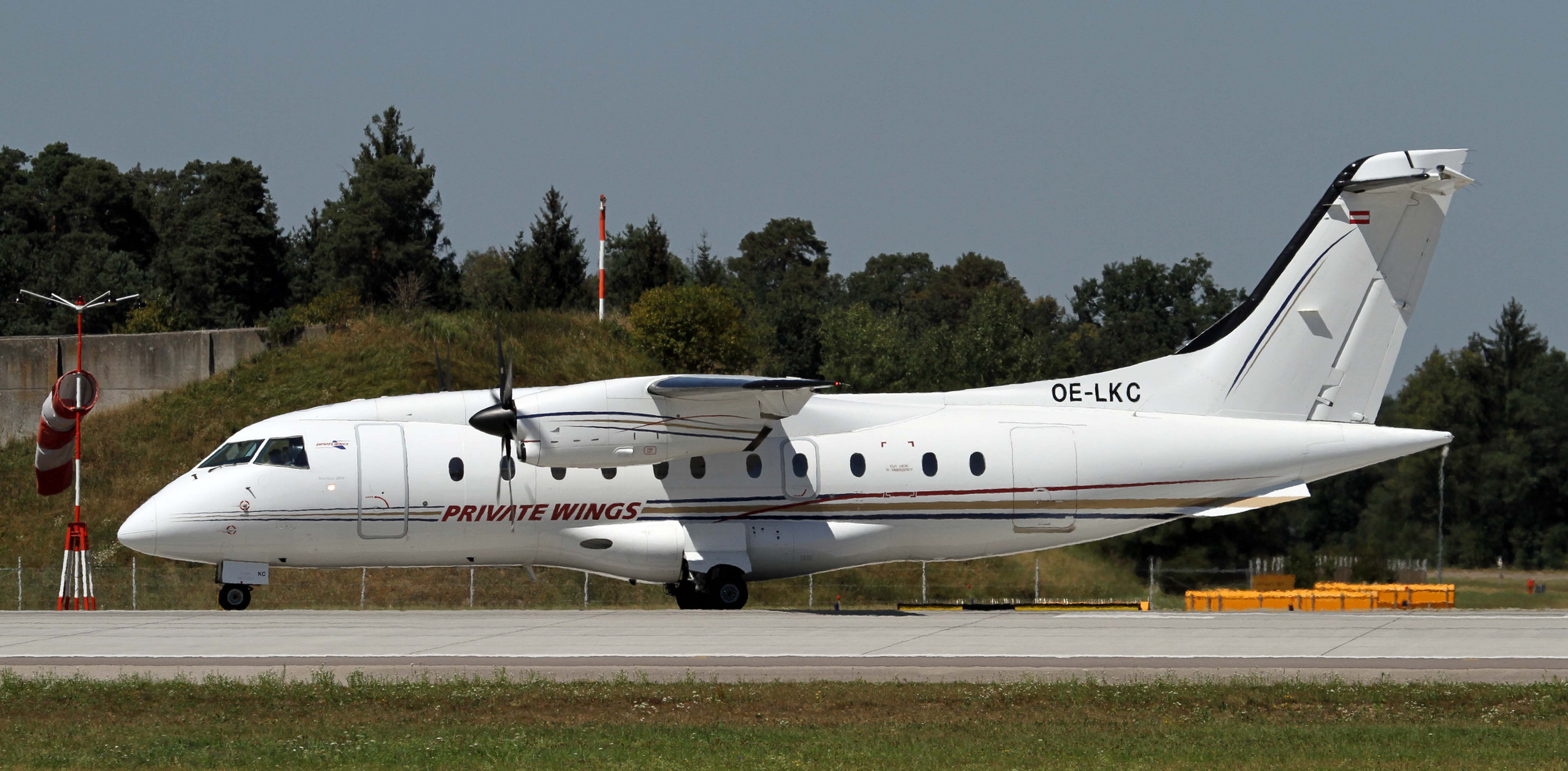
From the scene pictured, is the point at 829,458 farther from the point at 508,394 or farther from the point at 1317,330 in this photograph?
the point at 1317,330

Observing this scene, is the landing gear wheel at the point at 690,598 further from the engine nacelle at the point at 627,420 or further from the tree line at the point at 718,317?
the tree line at the point at 718,317

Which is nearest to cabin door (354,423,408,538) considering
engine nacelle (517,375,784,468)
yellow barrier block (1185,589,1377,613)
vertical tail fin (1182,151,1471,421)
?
engine nacelle (517,375,784,468)

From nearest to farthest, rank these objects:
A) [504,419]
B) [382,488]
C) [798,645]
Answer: [798,645], [504,419], [382,488]

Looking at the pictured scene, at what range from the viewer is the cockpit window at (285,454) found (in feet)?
72.8

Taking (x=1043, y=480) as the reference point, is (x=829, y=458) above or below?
above

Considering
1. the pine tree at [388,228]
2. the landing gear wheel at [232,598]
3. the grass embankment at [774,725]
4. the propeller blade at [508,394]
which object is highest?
the pine tree at [388,228]

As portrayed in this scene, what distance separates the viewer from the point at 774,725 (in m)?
12.9

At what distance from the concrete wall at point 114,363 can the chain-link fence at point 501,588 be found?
8082mm

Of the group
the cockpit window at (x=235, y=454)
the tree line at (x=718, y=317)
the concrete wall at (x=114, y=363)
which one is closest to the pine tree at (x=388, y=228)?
the tree line at (x=718, y=317)

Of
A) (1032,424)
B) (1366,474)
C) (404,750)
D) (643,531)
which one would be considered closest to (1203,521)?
(1366,474)

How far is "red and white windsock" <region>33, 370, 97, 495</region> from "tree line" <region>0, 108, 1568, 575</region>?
9.60m

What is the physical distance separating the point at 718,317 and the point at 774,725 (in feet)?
108

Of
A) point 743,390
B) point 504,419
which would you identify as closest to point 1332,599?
point 743,390

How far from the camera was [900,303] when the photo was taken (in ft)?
366
